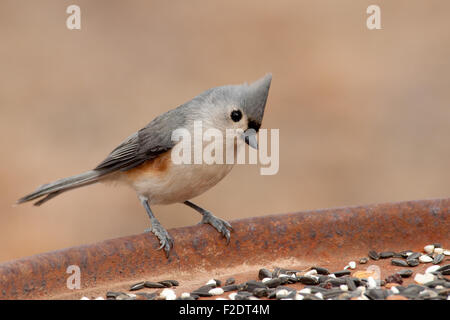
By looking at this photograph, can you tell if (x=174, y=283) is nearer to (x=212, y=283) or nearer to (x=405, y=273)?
(x=212, y=283)

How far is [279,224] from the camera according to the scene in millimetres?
2793

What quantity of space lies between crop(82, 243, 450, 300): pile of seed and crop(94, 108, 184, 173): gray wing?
2.52 feet

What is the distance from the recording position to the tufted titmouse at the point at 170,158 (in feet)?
9.55

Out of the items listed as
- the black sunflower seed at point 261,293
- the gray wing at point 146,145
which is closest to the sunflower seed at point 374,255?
the black sunflower seed at point 261,293

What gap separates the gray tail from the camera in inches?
126

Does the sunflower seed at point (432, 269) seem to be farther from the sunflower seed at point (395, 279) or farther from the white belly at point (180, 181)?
the white belly at point (180, 181)

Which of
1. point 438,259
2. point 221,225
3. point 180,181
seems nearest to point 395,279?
point 438,259

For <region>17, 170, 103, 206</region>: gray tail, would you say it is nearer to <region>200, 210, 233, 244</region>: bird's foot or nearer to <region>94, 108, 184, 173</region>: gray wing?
<region>94, 108, 184, 173</region>: gray wing

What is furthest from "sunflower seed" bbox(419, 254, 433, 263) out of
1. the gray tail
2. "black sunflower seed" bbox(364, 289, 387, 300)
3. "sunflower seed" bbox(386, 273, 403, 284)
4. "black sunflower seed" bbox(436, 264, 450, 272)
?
the gray tail

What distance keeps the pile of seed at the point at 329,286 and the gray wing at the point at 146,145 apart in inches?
30.2

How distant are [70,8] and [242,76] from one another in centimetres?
163

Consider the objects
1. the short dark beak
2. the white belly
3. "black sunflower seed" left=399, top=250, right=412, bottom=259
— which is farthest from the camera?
the white belly

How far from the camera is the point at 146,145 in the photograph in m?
3.19
